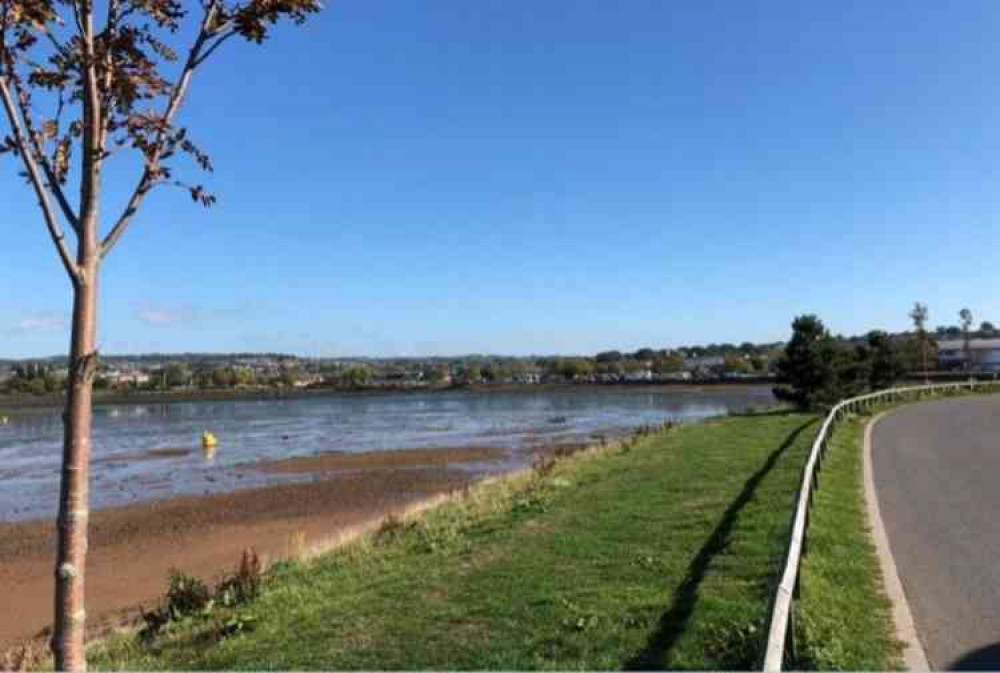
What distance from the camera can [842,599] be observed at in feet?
23.9

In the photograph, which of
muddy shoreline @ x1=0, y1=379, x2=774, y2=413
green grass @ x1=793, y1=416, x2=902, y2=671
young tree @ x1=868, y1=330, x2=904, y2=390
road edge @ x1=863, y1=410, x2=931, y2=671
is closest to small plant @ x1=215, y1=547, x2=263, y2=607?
green grass @ x1=793, y1=416, x2=902, y2=671

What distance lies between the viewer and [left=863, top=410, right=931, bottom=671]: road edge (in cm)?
596

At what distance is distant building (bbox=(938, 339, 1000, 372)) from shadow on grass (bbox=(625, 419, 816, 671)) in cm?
11125

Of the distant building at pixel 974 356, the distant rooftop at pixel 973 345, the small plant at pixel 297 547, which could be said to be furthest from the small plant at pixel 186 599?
the distant rooftop at pixel 973 345

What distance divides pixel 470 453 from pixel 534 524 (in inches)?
1256

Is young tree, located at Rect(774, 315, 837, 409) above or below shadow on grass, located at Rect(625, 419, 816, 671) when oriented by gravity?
above

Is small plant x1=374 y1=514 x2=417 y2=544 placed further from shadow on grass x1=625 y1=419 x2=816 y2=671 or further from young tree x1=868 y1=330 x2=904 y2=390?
young tree x1=868 y1=330 x2=904 y2=390

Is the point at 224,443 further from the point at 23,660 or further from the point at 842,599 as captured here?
the point at 842,599

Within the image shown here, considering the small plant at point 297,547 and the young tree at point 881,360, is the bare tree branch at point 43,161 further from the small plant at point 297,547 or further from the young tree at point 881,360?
the young tree at point 881,360

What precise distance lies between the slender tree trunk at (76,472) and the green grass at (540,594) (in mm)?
3213

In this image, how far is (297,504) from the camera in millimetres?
28688

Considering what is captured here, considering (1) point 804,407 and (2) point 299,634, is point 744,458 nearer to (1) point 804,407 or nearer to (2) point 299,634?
(2) point 299,634

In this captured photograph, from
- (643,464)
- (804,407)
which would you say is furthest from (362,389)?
(643,464)

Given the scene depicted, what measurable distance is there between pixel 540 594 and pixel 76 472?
17.0ft
